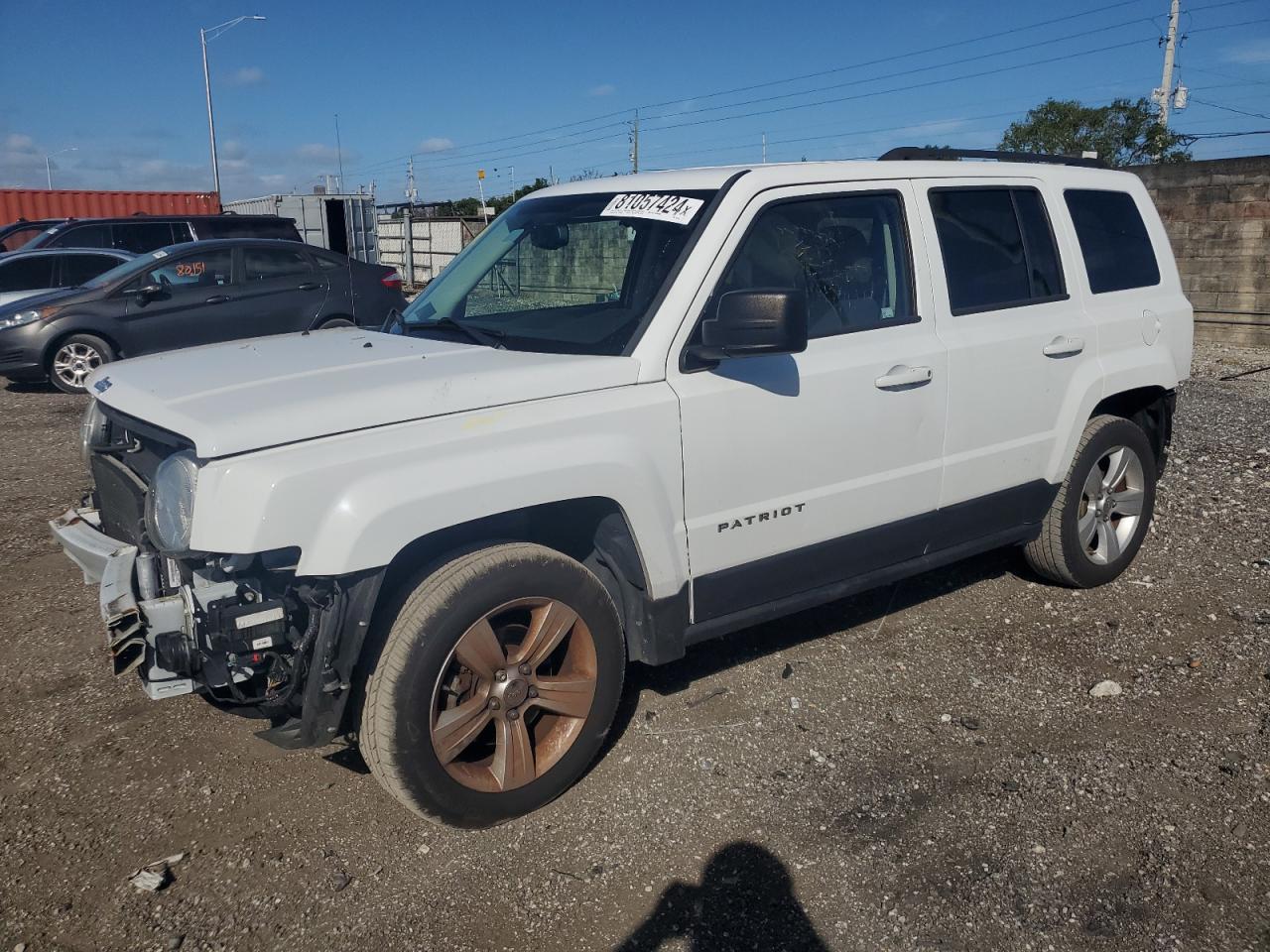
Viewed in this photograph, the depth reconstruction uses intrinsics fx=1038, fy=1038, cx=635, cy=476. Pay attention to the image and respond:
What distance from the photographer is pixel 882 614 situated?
495 cm

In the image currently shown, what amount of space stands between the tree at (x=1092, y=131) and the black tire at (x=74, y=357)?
3155cm

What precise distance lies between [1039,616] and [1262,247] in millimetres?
11569

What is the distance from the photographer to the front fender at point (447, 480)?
8.88 ft

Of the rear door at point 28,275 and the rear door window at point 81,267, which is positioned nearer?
the rear door at point 28,275

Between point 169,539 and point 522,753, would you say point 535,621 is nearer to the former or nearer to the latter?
point 522,753

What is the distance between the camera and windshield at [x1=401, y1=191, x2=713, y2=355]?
3.59 meters

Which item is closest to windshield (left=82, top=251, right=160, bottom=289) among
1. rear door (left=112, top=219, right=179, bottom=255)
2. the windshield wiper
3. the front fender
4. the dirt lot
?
rear door (left=112, top=219, right=179, bottom=255)

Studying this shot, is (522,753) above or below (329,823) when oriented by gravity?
above

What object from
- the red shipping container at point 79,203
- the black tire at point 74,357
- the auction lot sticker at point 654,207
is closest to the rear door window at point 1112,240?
the auction lot sticker at point 654,207

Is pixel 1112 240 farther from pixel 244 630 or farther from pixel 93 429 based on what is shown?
pixel 93 429

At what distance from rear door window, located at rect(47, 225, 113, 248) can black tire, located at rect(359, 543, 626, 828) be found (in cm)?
1450

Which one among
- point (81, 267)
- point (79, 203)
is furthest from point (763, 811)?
point (79, 203)

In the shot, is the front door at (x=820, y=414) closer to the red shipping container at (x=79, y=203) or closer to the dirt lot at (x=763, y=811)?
the dirt lot at (x=763, y=811)

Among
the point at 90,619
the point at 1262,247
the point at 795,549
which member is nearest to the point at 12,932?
the point at 90,619
